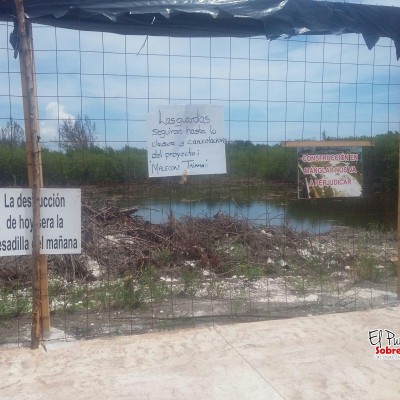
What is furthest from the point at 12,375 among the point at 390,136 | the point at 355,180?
the point at 390,136

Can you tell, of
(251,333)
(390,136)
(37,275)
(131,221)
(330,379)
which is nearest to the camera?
(330,379)

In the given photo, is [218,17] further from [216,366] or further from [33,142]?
[216,366]

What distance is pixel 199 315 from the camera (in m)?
5.43

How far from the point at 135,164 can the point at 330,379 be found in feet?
10.7

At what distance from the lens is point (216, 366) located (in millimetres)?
4098

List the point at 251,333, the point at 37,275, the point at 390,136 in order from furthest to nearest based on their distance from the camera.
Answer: the point at 390,136 → the point at 251,333 → the point at 37,275

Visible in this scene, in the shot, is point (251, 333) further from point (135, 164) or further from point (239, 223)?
point (239, 223)

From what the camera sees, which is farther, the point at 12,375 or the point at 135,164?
the point at 135,164

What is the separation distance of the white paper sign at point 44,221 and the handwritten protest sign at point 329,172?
234 centimetres

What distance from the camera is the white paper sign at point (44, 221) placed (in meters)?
4.42

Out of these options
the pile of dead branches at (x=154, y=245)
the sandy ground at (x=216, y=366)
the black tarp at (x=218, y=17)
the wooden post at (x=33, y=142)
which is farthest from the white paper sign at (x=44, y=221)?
the pile of dead branches at (x=154, y=245)

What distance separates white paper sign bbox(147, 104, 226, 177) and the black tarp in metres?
0.84

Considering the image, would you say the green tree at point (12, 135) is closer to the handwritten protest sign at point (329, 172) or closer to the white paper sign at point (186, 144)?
the white paper sign at point (186, 144)

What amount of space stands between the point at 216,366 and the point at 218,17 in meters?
3.12
